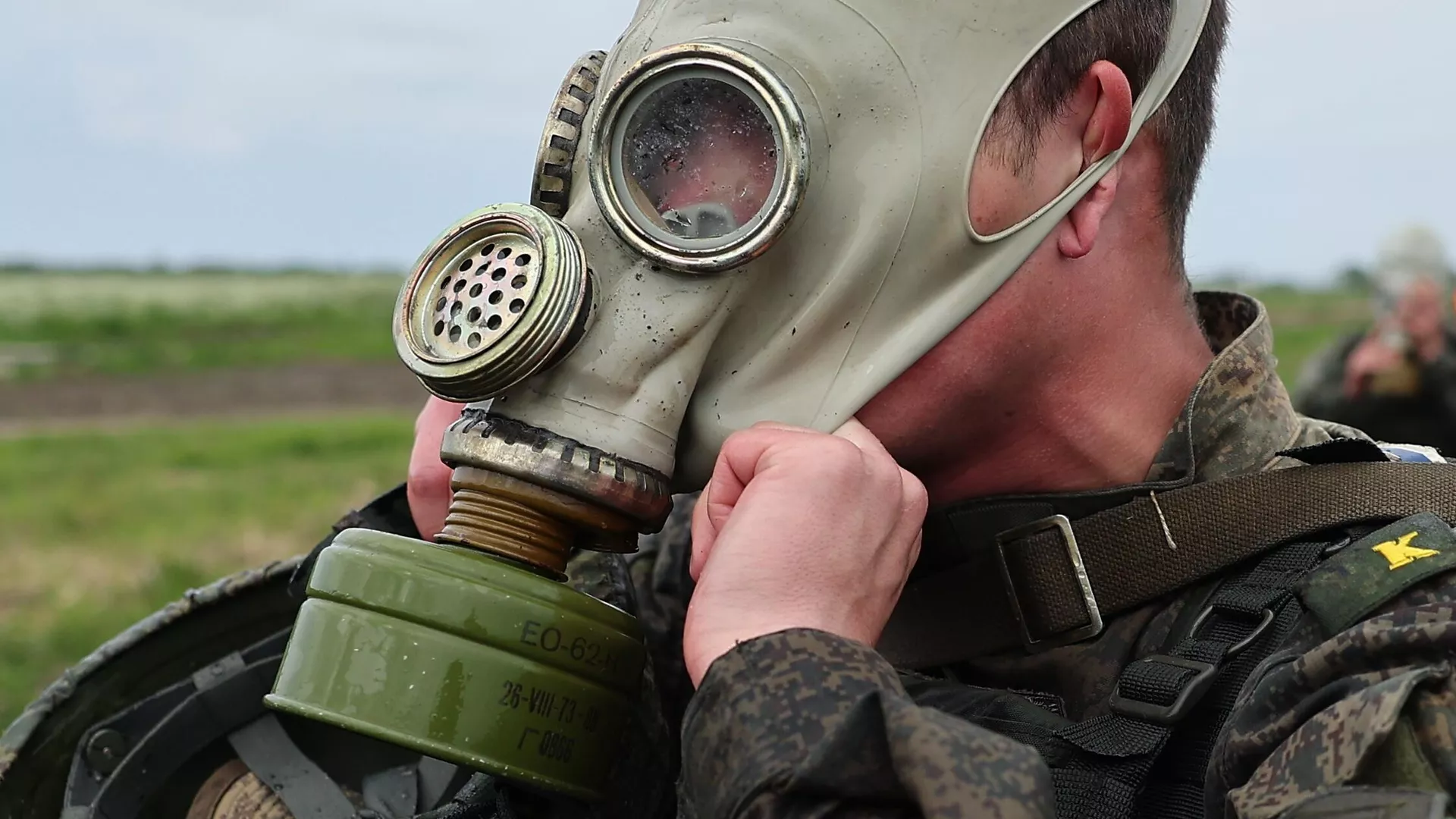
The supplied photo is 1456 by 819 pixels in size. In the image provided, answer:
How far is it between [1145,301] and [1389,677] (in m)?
0.88

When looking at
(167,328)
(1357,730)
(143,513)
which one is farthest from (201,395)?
(1357,730)

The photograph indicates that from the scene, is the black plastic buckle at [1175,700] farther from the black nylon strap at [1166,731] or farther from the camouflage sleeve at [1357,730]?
the camouflage sleeve at [1357,730]

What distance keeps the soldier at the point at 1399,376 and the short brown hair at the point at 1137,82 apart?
710 cm

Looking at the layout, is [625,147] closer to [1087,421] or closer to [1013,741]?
[1087,421]

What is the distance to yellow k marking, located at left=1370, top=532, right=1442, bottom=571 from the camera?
1914 mm

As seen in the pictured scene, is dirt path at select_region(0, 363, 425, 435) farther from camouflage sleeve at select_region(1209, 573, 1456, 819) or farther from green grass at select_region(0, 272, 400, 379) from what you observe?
camouflage sleeve at select_region(1209, 573, 1456, 819)

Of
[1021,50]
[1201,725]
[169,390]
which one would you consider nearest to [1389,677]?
[1201,725]

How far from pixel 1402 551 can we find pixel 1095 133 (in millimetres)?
751

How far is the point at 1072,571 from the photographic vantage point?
2295 millimetres

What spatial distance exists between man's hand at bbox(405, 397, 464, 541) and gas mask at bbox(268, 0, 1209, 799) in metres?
0.57

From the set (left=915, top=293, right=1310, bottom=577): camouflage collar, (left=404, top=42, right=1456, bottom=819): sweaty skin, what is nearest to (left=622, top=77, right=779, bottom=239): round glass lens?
(left=404, top=42, right=1456, bottom=819): sweaty skin

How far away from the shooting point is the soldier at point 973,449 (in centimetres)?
179

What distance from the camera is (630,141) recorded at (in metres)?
2.20

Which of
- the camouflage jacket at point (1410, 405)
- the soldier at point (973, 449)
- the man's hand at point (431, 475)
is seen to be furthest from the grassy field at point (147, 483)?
the camouflage jacket at point (1410, 405)
